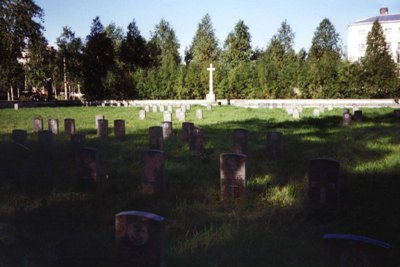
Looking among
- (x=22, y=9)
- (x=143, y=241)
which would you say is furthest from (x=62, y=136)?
(x=22, y=9)

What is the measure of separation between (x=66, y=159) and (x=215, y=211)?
468 centimetres

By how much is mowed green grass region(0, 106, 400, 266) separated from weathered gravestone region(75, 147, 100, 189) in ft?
0.62

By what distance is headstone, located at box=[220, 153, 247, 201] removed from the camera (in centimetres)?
555

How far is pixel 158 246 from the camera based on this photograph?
300 cm

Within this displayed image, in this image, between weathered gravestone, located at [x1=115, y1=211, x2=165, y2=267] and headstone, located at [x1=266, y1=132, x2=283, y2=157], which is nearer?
weathered gravestone, located at [x1=115, y1=211, x2=165, y2=267]

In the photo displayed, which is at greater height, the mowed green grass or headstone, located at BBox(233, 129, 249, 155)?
headstone, located at BBox(233, 129, 249, 155)

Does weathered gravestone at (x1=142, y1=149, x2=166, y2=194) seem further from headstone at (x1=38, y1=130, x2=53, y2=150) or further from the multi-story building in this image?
the multi-story building

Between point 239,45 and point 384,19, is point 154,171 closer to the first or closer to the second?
point 239,45

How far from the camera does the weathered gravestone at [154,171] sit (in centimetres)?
568

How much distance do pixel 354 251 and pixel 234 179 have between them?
9.80ft

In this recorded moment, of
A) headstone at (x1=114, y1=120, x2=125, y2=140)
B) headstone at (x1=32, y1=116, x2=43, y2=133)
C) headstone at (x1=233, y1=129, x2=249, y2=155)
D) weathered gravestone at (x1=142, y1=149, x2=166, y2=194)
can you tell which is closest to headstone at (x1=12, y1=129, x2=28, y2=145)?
headstone at (x1=114, y1=120, x2=125, y2=140)

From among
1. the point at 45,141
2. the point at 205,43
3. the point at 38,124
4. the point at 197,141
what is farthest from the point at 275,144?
the point at 205,43

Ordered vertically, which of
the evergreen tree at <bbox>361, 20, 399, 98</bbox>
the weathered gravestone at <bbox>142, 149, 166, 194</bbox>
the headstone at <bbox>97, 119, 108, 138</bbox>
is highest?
the evergreen tree at <bbox>361, 20, 399, 98</bbox>

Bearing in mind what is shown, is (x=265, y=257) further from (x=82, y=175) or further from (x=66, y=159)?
(x=66, y=159)
